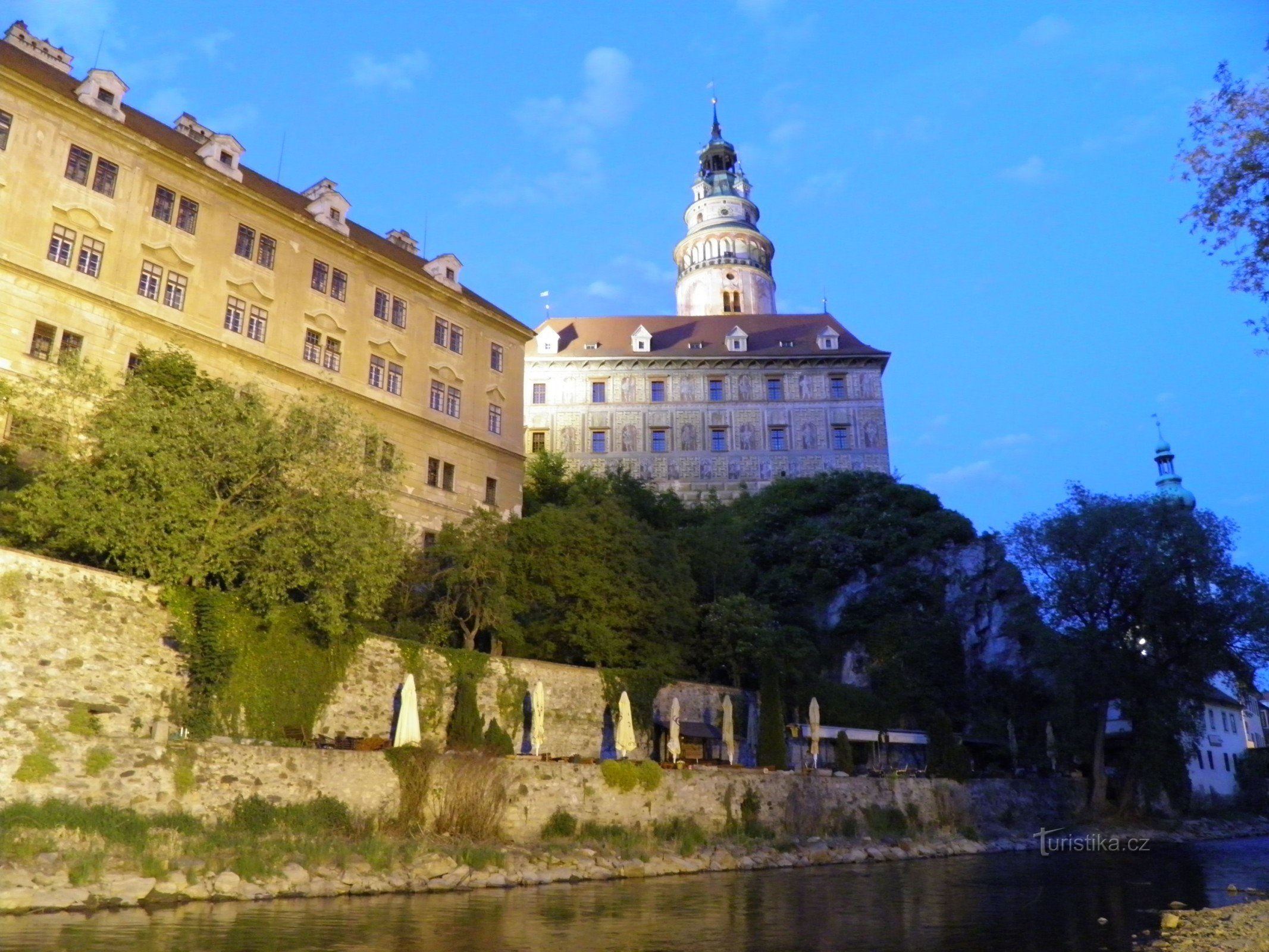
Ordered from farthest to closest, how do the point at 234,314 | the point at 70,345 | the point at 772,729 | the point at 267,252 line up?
the point at 267,252, the point at 234,314, the point at 772,729, the point at 70,345

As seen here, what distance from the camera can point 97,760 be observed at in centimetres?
1661

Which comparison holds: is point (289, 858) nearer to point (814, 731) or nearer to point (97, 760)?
point (97, 760)

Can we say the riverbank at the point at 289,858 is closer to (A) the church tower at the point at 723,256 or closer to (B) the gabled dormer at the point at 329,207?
(B) the gabled dormer at the point at 329,207

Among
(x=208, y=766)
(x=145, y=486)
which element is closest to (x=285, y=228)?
(x=145, y=486)

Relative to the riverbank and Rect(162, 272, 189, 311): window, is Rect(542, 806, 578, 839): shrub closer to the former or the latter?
the riverbank

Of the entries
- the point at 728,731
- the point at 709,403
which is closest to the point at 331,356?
the point at 728,731

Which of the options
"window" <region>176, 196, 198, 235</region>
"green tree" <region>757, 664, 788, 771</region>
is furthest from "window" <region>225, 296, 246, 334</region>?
"green tree" <region>757, 664, 788, 771</region>

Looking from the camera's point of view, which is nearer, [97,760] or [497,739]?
[97,760]

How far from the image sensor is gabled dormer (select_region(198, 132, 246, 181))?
107ft

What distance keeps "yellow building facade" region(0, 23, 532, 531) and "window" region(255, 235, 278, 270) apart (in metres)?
0.07

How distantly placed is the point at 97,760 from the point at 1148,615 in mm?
32734

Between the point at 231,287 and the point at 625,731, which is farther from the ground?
the point at 231,287

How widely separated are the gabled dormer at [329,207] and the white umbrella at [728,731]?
874 inches

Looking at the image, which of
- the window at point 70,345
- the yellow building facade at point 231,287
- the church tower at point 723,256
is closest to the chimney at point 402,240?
the yellow building facade at point 231,287
